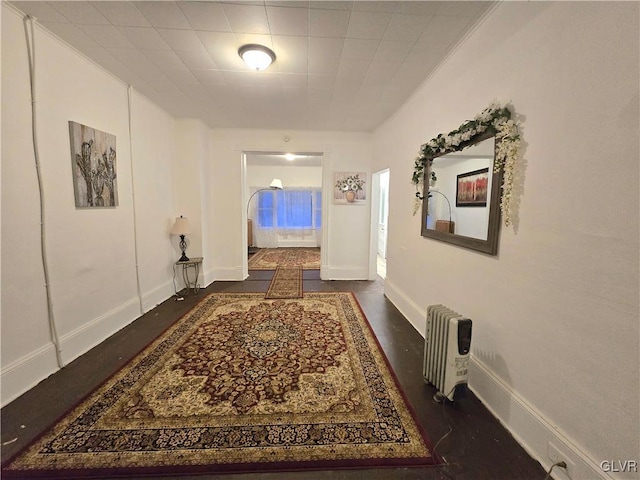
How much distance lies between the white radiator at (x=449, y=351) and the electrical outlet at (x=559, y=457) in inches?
19.3

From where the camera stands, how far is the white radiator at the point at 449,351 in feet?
5.50

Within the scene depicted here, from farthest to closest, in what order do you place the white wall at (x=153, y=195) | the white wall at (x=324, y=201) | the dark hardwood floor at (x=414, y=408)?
the white wall at (x=324, y=201)
the white wall at (x=153, y=195)
the dark hardwood floor at (x=414, y=408)

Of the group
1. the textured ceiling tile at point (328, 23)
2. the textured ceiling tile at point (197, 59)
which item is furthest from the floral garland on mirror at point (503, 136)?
the textured ceiling tile at point (197, 59)

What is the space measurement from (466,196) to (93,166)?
3.39m

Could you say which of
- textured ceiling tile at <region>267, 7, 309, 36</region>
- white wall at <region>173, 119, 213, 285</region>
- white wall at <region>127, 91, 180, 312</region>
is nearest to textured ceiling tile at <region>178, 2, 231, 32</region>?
textured ceiling tile at <region>267, 7, 309, 36</region>

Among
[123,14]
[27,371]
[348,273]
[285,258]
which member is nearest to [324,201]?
[348,273]

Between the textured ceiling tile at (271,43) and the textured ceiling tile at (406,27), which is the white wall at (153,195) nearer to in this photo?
the textured ceiling tile at (271,43)

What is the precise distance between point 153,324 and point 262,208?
5.66 meters

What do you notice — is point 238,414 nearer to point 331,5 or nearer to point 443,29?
point 331,5

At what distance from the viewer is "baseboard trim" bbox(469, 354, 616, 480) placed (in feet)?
3.86

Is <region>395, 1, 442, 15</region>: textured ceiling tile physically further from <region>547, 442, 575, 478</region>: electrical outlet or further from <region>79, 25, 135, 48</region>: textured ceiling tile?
<region>547, 442, 575, 478</region>: electrical outlet

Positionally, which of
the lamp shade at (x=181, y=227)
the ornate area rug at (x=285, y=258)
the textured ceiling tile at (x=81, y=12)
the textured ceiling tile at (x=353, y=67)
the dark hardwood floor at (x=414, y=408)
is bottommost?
the dark hardwood floor at (x=414, y=408)

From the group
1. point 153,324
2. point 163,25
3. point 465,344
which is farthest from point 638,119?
point 153,324

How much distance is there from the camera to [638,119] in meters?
0.97
